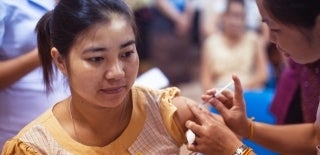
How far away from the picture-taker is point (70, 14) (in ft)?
4.19

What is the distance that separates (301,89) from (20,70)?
0.98m

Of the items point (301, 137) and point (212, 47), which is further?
point (212, 47)

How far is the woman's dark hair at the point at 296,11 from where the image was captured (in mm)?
1188

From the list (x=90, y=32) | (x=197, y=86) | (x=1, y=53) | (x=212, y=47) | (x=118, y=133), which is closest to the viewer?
(x=90, y=32)

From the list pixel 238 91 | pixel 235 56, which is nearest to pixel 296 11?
pixel 238 91

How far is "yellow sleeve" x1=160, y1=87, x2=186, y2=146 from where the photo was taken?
4.76ft

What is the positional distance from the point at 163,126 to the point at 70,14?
0.41m

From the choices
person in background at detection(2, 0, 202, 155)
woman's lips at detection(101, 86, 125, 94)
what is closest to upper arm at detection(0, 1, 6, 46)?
person in background at detection(2, 0, 202, 155)

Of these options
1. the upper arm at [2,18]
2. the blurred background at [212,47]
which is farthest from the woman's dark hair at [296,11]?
the blurred background at [212,47]

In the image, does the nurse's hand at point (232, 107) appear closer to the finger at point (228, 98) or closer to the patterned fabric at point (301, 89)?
the finger at point (228, 98)

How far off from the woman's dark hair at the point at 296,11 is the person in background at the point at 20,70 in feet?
2.15

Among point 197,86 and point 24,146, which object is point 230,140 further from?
point 197,86

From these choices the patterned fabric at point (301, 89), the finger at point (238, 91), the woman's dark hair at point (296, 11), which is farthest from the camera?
the patterned fabric at point (301, 89)

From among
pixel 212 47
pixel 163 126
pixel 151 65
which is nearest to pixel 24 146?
pixel 163 126
